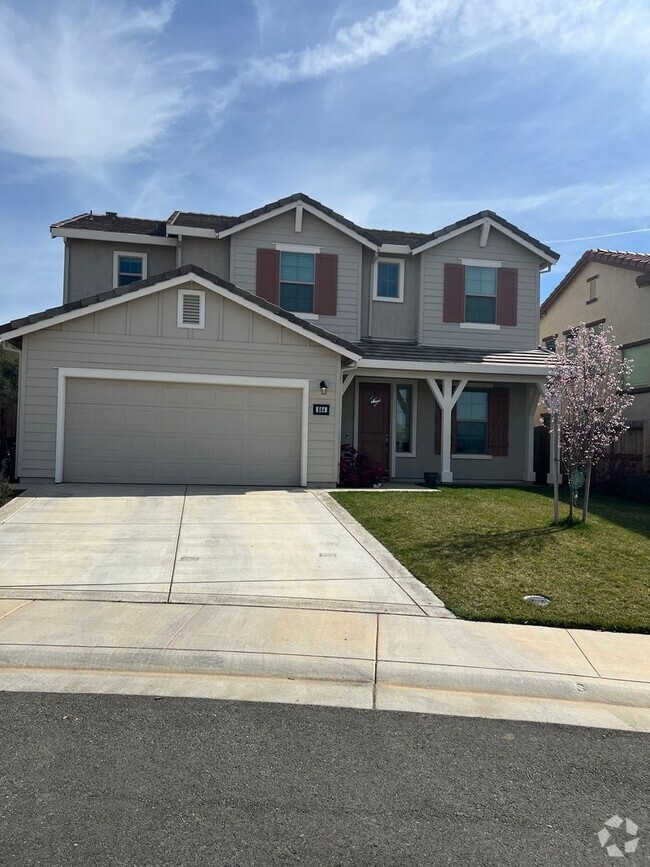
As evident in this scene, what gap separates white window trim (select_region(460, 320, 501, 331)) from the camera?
56.8 ft

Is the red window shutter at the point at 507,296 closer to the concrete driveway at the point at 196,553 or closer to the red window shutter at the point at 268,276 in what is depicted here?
the red window shutter at the point at 268,276

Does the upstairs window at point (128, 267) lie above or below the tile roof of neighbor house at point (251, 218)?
below

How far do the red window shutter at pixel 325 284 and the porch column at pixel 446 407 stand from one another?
3.03 metres

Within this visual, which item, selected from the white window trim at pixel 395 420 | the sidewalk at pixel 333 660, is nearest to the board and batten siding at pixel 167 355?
the white window trim at pixel 395 420

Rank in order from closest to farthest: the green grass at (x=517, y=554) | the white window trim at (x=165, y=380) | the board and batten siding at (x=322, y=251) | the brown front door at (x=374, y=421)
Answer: the green grass at (x=517, y=554), the white window trim at (x=165, y=380), the board and batten siding at (x=322, y=251), the brown front door at (x=374, y=421)

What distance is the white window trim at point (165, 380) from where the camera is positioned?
13.2 m

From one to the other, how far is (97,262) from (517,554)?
1239 cm

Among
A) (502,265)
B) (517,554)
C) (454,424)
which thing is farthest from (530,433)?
(517,554)

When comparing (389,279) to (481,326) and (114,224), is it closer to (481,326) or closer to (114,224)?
(481,326)

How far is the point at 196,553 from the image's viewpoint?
8.73 metres

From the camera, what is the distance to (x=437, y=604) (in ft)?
23.1

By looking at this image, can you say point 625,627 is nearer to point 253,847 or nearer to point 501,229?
point 253,847

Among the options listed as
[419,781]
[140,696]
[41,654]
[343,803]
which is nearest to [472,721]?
[419,781]

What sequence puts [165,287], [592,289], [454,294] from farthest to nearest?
[592,289] < [454,294] < [165,287]
